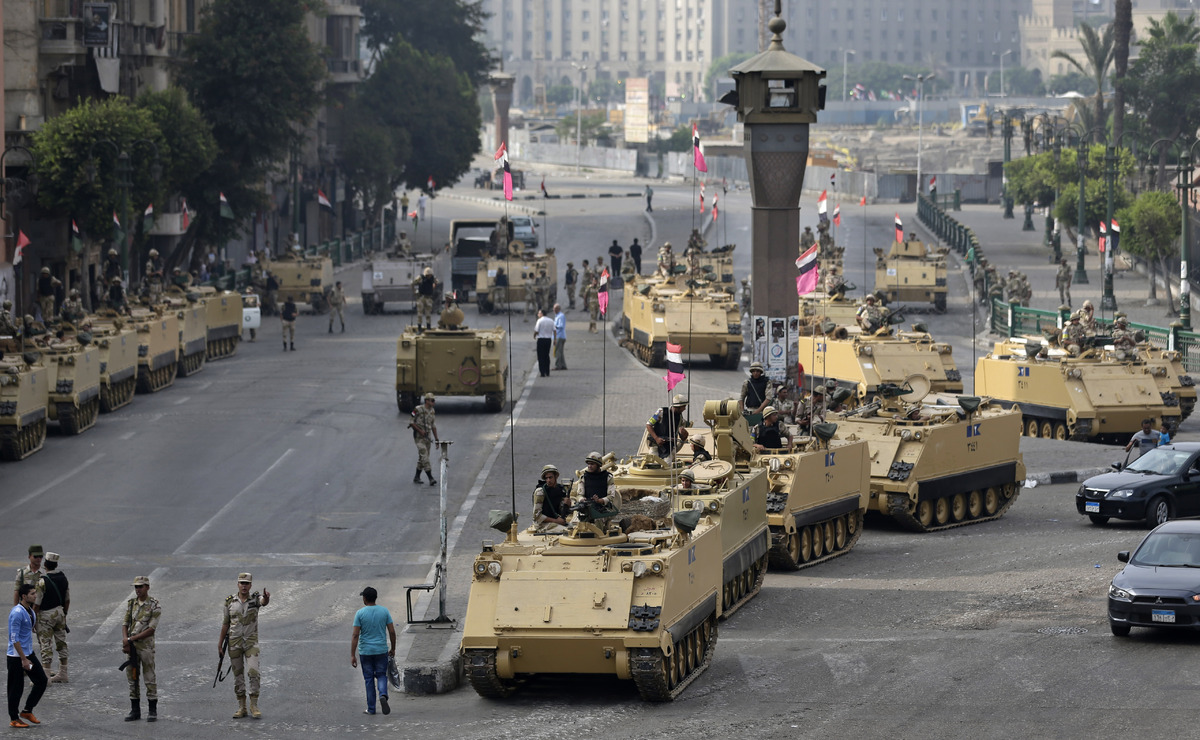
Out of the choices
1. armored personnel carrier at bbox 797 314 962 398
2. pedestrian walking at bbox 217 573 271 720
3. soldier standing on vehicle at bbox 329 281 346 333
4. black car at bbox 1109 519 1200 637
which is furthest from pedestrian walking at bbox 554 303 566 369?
pedestrian walking at bbox 217 573 271 720

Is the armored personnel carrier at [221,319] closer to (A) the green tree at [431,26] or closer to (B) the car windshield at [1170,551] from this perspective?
(B) the car windshield at [1170,551]

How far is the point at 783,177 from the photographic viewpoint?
31.7 metres

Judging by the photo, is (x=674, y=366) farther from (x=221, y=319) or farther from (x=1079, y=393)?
(x=221, y=319)

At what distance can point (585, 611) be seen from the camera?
16.2 metres

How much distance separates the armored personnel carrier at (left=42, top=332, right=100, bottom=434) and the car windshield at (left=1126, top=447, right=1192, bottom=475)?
18.2 meters

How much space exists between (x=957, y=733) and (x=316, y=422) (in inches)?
845

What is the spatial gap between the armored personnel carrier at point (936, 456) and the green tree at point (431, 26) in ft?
237

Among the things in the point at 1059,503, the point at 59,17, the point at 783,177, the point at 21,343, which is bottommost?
the point at 1059,503

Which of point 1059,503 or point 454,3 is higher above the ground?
point 454,3

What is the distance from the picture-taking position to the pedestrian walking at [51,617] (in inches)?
701

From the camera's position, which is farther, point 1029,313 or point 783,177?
point 1029,313

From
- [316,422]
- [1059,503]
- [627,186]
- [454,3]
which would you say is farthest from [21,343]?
[627,186]

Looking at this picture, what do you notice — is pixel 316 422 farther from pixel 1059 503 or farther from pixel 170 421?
pixel 1059 503

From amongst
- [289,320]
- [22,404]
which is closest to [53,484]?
[22,404]
